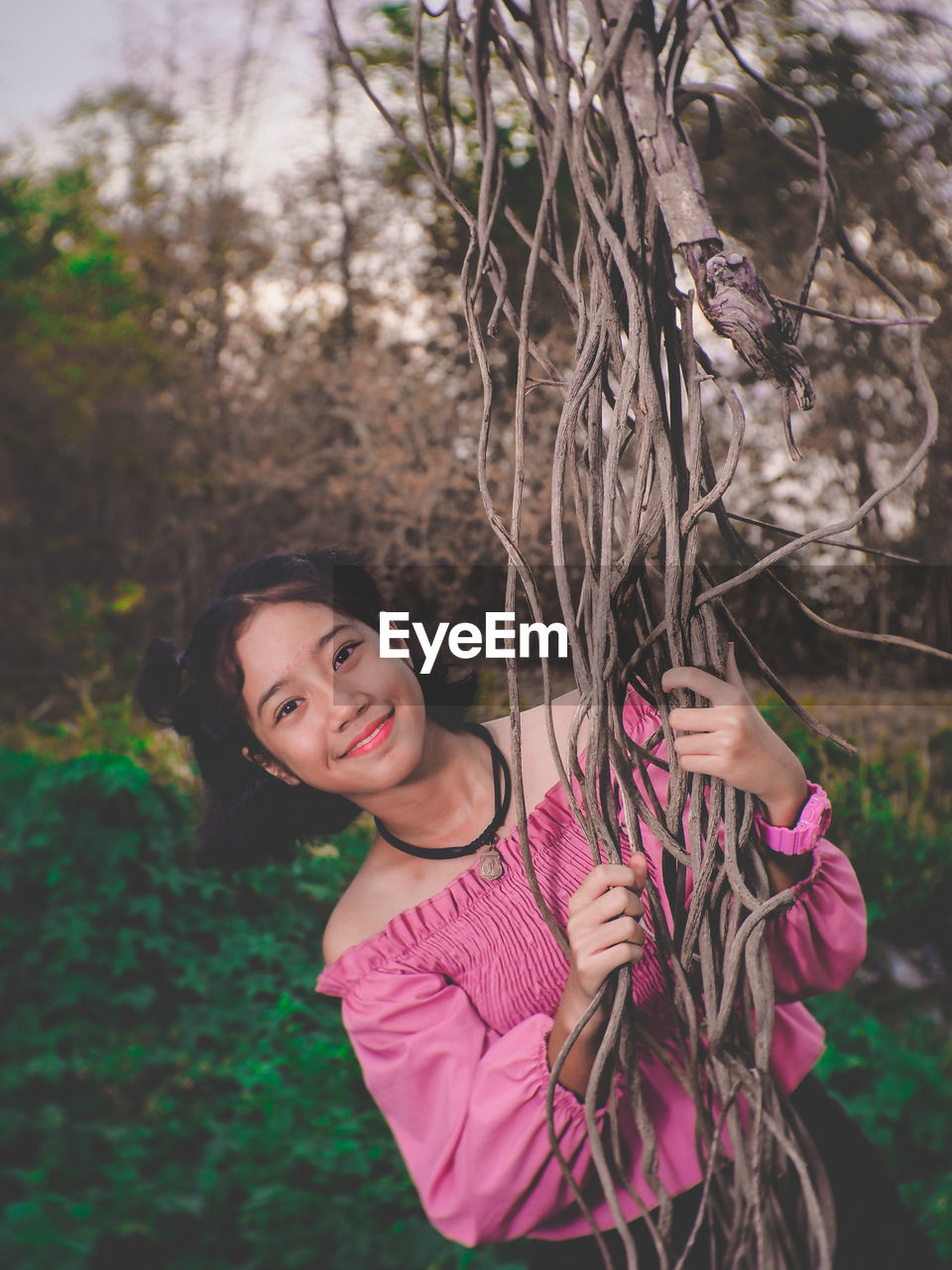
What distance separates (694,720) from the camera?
29.8 inches

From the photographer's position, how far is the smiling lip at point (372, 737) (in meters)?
1.15

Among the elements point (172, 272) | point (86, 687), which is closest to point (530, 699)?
point (86, 687)

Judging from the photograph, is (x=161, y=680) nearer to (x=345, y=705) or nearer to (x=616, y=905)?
(x=345, y=705)

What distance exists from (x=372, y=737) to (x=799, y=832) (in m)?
0.55

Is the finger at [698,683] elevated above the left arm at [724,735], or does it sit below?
above

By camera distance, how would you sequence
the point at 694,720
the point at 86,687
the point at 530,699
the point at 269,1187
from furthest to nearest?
the point at 86,687 → the point at 530,699 → the point at 269,1187 → the point at 694,720

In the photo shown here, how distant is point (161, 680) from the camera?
1.35m

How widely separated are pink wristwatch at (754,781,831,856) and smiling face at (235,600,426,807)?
481 mm

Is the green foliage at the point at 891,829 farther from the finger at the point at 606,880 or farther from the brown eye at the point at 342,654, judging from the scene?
the finger at the point at 606,880

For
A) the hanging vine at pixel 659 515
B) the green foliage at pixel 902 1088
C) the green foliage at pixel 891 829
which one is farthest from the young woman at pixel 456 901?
the green foliage at pixel 891 829

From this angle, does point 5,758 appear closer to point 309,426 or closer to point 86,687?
point 86,687

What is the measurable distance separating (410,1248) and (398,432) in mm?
1914

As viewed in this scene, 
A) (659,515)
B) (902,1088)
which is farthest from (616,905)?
(902,1088)

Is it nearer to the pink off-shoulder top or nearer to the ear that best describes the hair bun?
the ear
